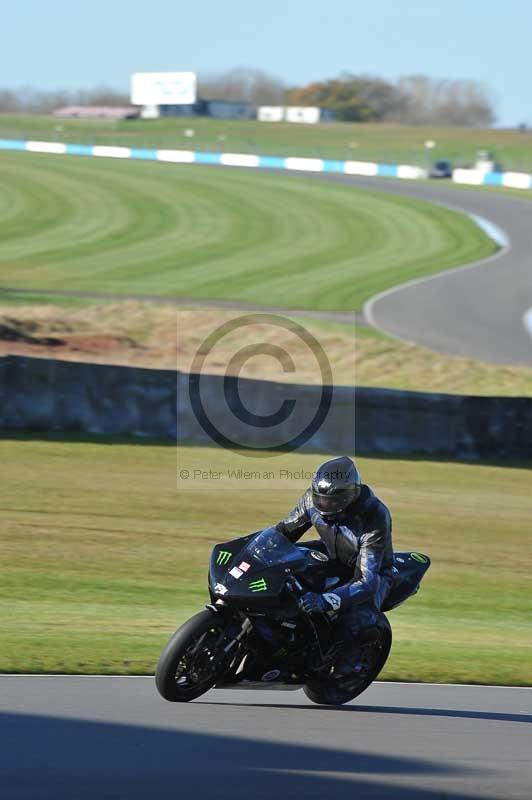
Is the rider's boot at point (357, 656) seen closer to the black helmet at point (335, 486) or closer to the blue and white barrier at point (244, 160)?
the black helmet at point (335, 486)

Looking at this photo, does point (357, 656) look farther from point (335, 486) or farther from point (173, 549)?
point (173, 549)

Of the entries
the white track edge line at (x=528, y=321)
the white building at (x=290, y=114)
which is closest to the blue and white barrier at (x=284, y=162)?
the white track edge line at (x=528, y=321)

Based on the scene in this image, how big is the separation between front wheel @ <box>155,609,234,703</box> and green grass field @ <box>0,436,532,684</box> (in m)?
1.14

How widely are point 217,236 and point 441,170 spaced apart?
39539mm

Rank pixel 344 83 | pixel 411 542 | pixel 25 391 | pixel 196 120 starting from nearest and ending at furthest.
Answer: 1. pixel 411 542
2. pixel 25 391
3. pixel 196 120
4. pixel 344 83

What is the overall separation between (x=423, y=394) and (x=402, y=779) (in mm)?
12052

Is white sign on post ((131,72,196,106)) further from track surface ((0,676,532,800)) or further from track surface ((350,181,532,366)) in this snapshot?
track surface ((0,676,532,800))

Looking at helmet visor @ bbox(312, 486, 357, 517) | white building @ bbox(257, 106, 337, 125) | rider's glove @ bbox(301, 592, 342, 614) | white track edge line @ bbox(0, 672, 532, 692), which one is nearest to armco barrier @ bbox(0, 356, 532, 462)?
white track edge line @ bbox(0, 672, 532, 692)

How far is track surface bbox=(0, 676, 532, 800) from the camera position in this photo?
6160mm

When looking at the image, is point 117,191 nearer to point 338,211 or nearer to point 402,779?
point 338,211

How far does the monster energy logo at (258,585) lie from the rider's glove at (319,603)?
1.01 ft

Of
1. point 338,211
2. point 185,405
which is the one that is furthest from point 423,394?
point 338,211

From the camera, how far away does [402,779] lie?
6461mm

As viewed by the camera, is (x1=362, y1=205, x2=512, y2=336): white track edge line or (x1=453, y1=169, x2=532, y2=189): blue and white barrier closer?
(x1=362, y1=205, x2=512, y2=336): white track edge line
